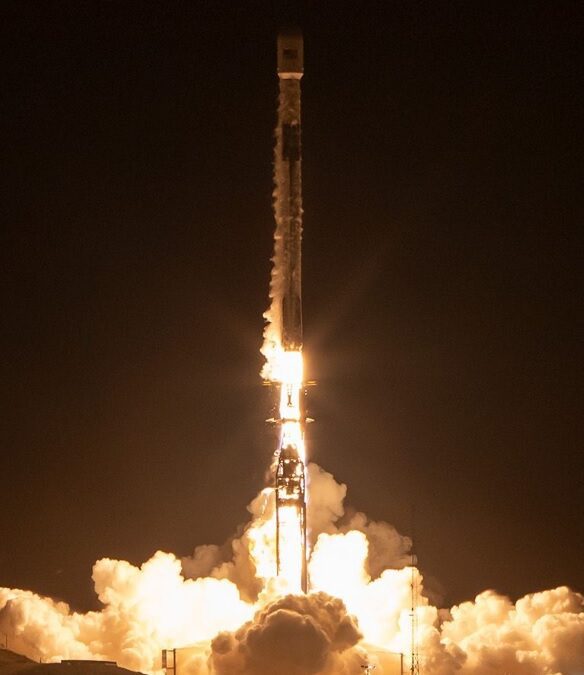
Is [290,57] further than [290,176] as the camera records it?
No

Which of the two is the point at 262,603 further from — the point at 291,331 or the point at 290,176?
the point at 290,176

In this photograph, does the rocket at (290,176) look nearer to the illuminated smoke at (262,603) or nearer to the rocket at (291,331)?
the rocket at (291,331)

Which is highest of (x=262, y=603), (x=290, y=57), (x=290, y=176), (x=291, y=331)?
(x=290, y=57)

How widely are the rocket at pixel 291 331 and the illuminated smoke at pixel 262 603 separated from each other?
137 centimetres

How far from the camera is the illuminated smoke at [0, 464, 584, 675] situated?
78.4 m

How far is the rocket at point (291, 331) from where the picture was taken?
246 ft

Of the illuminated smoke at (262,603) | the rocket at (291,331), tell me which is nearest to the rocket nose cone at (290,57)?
the rocket at (291,331)

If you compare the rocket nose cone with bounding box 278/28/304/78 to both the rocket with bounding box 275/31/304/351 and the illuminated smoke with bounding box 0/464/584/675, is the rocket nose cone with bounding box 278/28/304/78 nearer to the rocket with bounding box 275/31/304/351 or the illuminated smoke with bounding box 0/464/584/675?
the rocket with bounding box 275/31/304/351

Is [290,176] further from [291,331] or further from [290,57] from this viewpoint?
[291,331]

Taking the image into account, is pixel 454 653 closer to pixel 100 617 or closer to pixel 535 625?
pixel 535 625

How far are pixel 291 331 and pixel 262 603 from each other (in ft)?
26.0

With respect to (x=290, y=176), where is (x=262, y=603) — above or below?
below

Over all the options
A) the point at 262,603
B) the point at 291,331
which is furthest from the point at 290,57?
the point at 262,603

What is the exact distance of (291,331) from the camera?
75.2 meters
